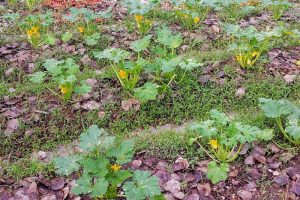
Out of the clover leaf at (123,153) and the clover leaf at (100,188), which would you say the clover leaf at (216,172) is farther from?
the clover leaf at (100,188)

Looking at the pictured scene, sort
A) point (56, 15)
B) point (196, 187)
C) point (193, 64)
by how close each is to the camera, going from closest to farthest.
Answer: point (196, 187)
point (193, 64)
point (56, 15)

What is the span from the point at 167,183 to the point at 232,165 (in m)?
0.55

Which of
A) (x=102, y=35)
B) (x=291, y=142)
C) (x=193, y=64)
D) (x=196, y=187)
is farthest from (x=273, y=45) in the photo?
(x=196, y=187)

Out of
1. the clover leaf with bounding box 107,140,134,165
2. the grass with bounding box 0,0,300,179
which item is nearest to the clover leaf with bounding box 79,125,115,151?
the clover leaf with bounding box 107,140,134,165

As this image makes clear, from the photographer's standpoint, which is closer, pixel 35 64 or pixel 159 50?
pixel 159 50

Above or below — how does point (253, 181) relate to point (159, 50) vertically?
below

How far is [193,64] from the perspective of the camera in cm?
379

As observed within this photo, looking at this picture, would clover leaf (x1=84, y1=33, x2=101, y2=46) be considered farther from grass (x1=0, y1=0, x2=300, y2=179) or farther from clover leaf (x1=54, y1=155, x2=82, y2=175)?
clover leaf (x1=54, y1=155, x2=82, y2=175)

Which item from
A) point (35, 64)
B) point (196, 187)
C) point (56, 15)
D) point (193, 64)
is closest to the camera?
point (196, 187)

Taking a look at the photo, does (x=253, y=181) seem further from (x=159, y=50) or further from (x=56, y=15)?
(x=56, y=15)

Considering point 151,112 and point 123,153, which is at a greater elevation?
point 123,153

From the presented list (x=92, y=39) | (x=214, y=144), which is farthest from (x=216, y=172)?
(x=92, y=39)

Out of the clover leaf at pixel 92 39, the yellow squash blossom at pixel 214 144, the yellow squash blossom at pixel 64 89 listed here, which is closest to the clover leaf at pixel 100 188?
the yellow squash blossom at pixel 214 144

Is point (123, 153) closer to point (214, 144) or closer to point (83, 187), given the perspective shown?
point (83, 187)
